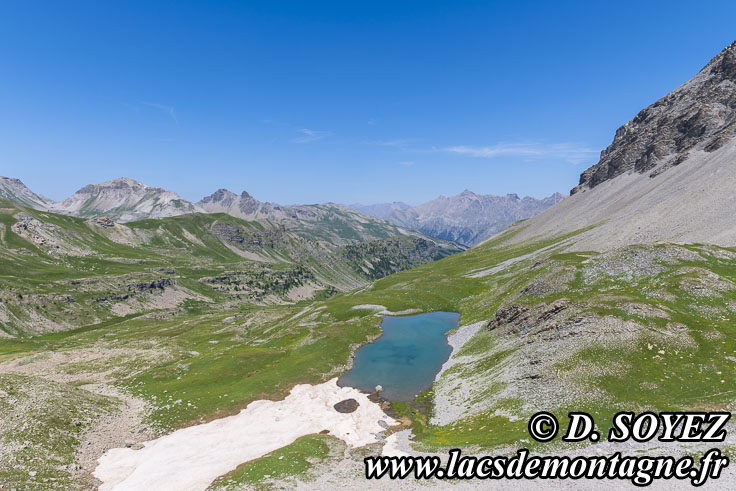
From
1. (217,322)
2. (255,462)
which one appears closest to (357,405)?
(255,462)

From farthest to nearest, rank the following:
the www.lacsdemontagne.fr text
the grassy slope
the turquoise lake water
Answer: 1. the turquoise lake water
2. the grassy slope
3. the www.lacsdemontagne.fr text

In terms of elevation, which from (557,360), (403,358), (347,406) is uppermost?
(557,360)

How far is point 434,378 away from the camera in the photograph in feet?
217

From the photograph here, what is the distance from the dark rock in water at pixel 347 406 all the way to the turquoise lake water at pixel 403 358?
219 inches

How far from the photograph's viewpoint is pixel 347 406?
5731cm

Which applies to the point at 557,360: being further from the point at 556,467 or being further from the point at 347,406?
the point at 347,406

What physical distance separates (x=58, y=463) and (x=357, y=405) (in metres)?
38.6

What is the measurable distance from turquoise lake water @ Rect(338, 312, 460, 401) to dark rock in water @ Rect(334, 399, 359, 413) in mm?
5559

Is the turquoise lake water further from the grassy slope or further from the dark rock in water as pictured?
the dark rock in water

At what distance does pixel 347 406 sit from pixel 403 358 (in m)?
23.6

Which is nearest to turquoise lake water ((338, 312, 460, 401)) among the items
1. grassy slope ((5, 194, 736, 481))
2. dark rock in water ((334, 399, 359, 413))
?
grassy slope ((5, 194, 736, 481))

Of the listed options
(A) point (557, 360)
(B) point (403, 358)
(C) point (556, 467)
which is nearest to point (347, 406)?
(B) point (403, 358)

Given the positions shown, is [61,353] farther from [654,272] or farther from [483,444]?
[654,272]

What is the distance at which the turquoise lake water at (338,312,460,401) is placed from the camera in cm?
6481
